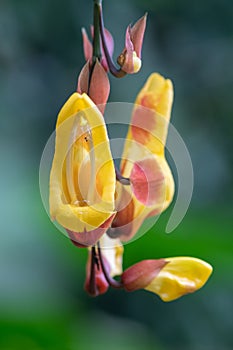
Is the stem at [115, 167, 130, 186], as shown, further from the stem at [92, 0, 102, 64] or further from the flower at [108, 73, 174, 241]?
the stem at [92, 0, 102, 64]

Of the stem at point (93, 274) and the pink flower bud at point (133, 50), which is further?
the stem at point (93, 274)

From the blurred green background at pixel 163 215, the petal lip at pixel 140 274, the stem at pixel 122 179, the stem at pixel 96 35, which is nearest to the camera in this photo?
the stem at pixel 96 35

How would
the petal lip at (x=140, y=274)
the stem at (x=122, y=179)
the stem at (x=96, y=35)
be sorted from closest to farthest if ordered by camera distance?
the stem at (x=96, y=35), the stem at (x=122, y=179), the petal lip at (x=140, y=274)

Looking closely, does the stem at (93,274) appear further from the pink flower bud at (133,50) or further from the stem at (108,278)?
the pink flower bud at (133,50)

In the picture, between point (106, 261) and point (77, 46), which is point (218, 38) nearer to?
point (77, 46)

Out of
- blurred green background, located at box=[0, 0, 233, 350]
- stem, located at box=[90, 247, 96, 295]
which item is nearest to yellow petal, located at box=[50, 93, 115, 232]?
stem, located at box=[90, 247, 96, 295]

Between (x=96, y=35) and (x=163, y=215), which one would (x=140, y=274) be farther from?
(x=163, y=215)

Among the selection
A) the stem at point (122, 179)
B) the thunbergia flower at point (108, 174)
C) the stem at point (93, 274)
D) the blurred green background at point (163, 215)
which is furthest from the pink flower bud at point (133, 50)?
the blurred green background at point (163, 215)
